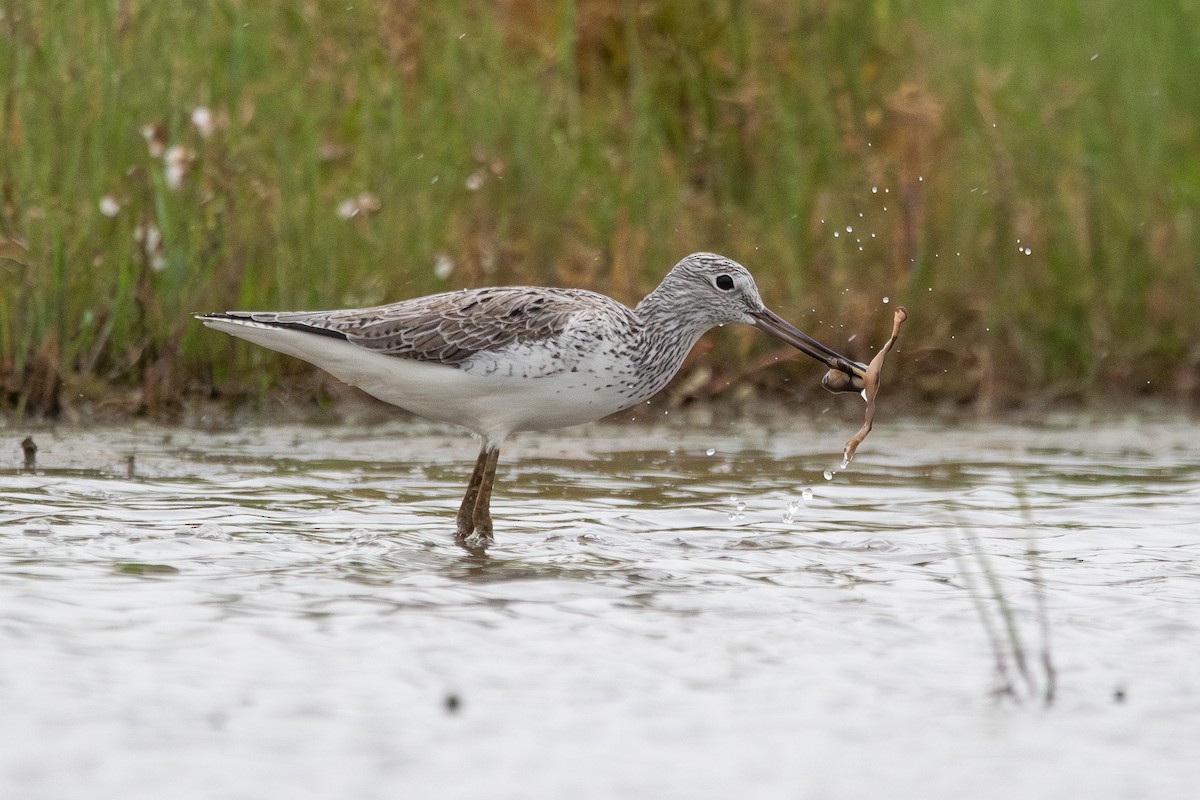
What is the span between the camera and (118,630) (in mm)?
4484

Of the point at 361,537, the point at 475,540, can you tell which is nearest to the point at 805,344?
the point at 475,540

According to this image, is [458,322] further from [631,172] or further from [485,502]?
[631,172]

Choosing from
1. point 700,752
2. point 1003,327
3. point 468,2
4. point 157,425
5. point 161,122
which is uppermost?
point 468,2

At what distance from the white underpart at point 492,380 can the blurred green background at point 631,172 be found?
1.97 m

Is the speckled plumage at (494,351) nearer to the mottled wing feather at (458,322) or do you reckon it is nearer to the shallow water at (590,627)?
the mottled wing feather at (458,322)

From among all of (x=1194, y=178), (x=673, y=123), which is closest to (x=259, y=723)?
(x=673, y=123)

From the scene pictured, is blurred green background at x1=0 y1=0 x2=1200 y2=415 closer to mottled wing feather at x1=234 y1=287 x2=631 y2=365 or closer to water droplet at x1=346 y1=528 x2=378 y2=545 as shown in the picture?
mottled wing feather at x1=234 y1=287 x2=631 y2=365

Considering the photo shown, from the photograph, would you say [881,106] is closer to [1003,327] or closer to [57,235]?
[1003,327]

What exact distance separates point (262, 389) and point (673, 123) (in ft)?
9.00

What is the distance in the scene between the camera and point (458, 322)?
6.46m

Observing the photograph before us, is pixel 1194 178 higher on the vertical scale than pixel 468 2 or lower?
lower

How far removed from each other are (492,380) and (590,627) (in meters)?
1.67

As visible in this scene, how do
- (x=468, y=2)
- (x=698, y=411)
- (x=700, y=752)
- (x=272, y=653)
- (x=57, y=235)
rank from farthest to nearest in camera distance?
(x=468, y=2), (x=698, y=411), (x=57, y=235), (x=272, y=653), (x=700, y=752)

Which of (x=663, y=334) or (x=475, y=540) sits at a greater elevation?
(x=663, y=334)
